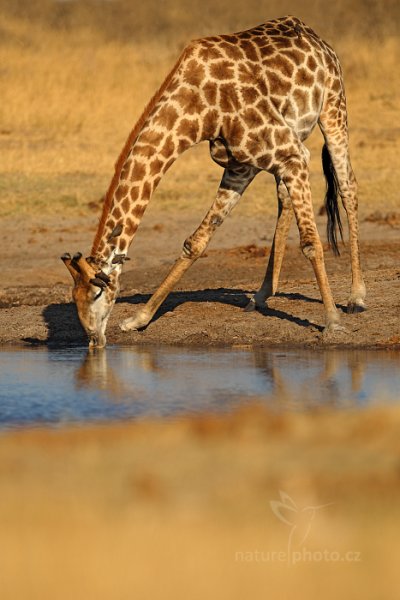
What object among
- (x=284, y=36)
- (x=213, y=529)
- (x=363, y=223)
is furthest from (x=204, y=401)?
(x=363, y=223)

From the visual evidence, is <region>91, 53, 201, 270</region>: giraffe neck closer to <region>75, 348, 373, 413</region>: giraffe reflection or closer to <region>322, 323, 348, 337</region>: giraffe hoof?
<region>75, 348, 373, 413</region>: giraffe reflection

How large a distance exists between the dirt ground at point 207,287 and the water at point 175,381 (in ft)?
1.59

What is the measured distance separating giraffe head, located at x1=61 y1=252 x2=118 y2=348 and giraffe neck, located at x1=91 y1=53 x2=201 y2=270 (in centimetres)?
30

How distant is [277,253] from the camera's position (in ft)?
35.1

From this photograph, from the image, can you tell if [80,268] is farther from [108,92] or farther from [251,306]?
[108,92]

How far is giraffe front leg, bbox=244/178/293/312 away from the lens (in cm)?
1048

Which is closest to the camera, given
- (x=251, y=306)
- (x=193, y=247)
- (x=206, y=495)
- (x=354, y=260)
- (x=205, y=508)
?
(x=205, y=508)

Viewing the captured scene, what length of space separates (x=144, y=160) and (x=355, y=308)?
199 cm

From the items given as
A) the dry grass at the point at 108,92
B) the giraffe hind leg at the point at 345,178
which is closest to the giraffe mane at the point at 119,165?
the giraffe hind leg at the point at 345,178

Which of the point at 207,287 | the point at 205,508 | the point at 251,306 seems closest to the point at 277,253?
the point at 251,306

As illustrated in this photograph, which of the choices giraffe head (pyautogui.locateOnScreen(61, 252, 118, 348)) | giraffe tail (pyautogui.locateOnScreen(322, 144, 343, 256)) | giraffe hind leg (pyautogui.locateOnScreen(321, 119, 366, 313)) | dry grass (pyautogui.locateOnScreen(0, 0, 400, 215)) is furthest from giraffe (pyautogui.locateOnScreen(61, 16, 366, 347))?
dry grass (pyautogui.locateOnScreen(0, 0, 400, 215))

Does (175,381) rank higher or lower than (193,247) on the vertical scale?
lower

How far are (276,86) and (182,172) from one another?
10645 millimetres

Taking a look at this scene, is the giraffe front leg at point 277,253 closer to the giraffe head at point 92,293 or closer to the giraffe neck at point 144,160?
the giraffe neck at point 144,160
